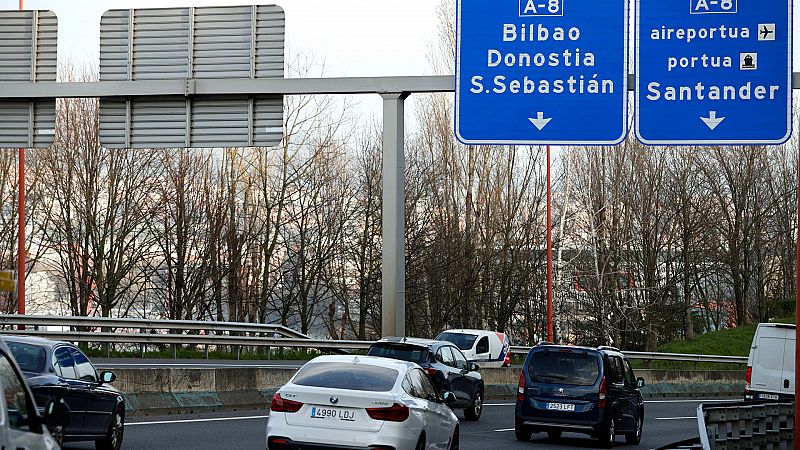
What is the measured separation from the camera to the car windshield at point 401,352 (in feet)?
77.8

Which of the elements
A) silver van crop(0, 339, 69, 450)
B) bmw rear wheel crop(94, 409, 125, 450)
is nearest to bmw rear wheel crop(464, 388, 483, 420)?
bmw rear wheel crop(94, 409, 125, 450)

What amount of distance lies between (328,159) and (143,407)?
37897 millimetres

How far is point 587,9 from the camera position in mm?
18719

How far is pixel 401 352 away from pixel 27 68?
8.32m

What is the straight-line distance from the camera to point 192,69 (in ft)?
74.0

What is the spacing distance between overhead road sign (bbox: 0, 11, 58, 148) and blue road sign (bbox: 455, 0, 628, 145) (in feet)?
26.7

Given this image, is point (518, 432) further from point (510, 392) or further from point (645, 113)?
point (510, 392)

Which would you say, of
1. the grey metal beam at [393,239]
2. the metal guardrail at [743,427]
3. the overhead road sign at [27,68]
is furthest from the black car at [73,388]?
the overhead road sign at [27,68]

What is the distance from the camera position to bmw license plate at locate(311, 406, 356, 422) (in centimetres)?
1368

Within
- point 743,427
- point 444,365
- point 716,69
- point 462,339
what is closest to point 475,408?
point 444,365

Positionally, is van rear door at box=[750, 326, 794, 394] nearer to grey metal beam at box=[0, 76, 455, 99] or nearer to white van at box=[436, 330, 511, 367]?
grey metal beam at box=[0, 76, 455, 99]

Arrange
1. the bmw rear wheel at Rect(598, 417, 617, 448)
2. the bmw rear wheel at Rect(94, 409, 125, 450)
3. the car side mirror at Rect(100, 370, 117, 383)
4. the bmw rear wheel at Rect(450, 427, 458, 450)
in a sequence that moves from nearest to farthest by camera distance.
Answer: the car side mirror at Rect(100, 370, 117, 383), the bmw rear wheel at Rect(94, 409, 125, 450), the bmw rear wheel at Rect(450, 427, 458, 450), the bmw rear wheel at Rect(598, 417, 617, 448)

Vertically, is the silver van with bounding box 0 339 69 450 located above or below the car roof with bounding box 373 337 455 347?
above

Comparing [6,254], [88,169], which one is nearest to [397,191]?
[88,169]
